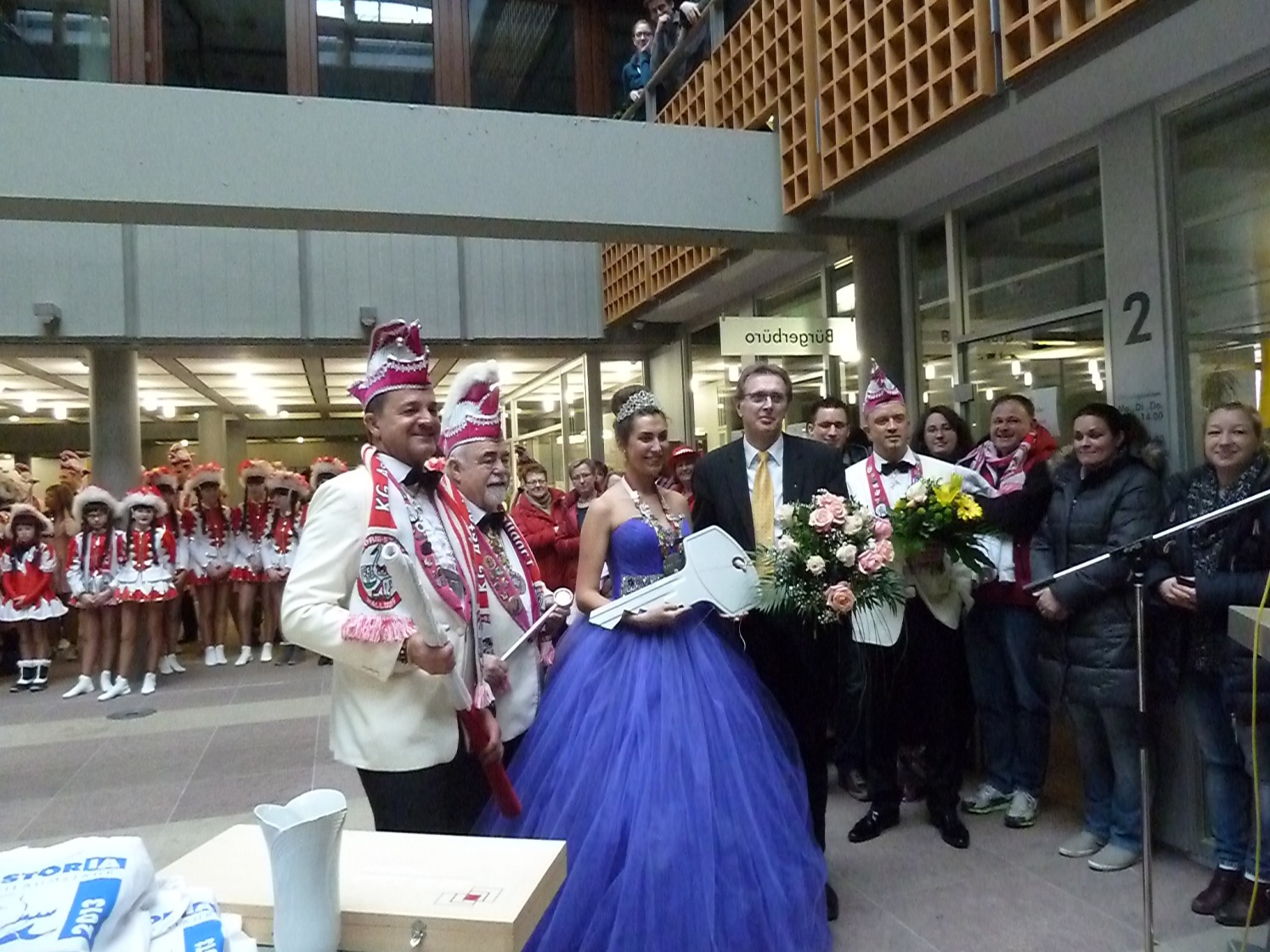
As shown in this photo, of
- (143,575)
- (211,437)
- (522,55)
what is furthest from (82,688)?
(211,437)

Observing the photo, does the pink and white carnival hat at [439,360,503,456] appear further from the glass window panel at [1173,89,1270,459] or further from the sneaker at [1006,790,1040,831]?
the glass window panel at [1173,89,1270,459]

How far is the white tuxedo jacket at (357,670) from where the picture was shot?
1.99 metres

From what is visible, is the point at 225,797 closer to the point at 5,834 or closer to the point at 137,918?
the point at 5,834

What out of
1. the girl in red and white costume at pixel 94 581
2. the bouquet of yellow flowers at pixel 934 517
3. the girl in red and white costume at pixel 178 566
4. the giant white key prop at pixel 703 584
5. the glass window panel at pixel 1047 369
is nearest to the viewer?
the giant white key prop at pixel 703 584

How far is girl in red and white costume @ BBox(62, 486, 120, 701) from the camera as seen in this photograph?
282 inches

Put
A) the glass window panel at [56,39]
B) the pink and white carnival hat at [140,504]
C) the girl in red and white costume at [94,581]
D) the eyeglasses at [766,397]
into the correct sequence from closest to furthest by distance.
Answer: the eyeglasses at [766,397], the girl in red and white costume at [94,581], the pink and white carnival hat at [140,504], the glass window panel at [56,39]

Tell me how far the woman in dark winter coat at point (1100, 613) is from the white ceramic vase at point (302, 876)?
10.0 ft

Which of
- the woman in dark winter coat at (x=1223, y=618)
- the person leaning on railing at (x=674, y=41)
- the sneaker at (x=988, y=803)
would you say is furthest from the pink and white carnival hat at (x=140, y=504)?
the woman in dark winter coat at (x=1223, y=618)

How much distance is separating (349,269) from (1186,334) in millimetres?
8218

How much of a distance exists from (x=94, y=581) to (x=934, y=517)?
680cm

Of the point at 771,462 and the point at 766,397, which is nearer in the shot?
the point at 766,397

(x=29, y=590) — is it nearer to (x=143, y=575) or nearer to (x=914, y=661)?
(x=143, y=575)

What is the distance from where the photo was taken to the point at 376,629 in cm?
189

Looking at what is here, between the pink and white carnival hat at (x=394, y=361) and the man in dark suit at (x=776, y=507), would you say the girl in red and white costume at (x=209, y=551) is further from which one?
the pink and white carnival hat at (x=394, y=361)
